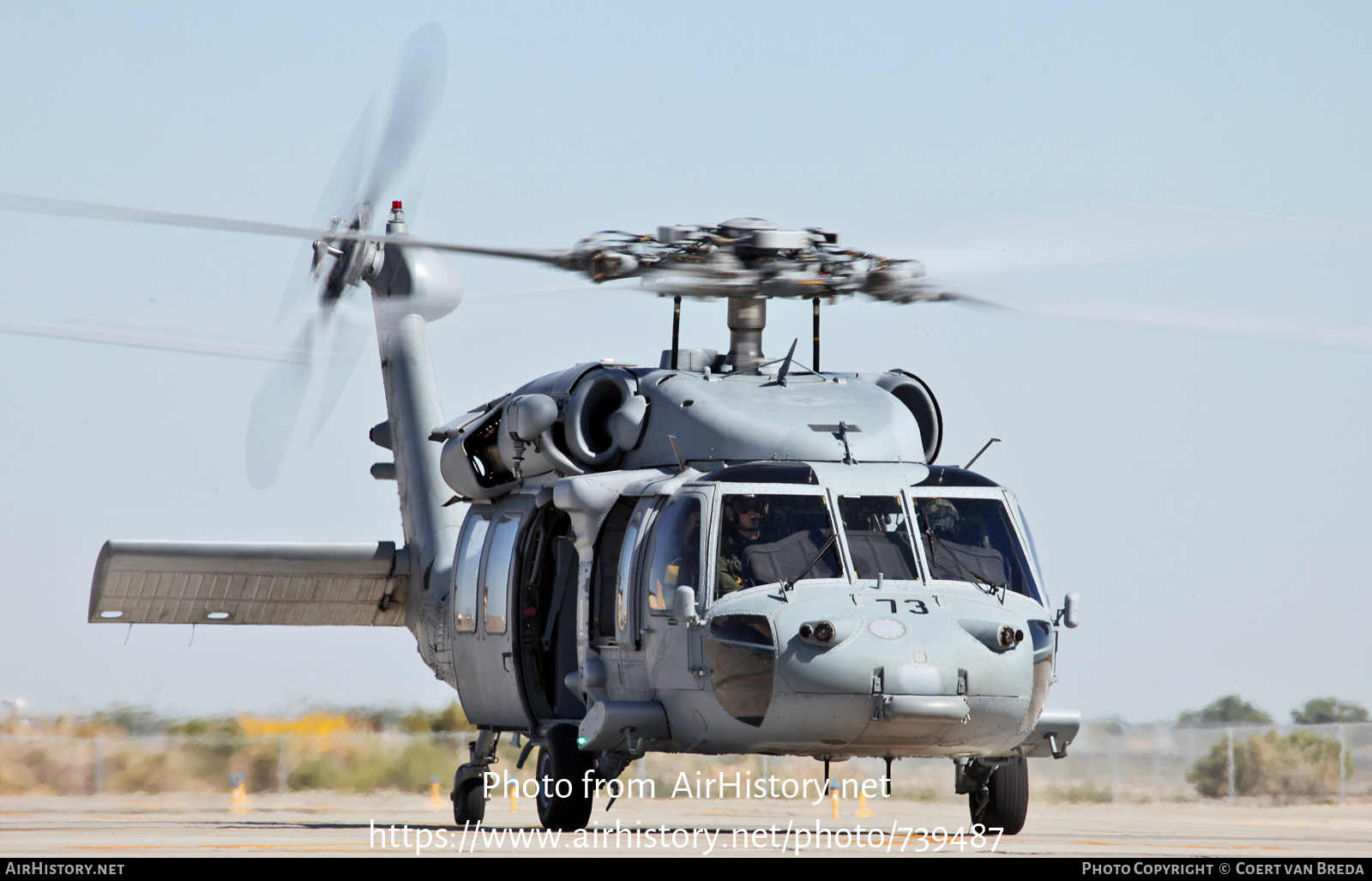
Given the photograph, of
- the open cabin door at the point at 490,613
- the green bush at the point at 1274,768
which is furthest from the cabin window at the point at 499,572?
the green bush at the point at 1274,768

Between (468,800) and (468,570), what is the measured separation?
215 centimetres

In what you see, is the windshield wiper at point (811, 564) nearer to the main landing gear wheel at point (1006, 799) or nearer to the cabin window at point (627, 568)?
the cabin window at point (627, 568)

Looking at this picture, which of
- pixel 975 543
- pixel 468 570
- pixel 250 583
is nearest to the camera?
pixel 975 543

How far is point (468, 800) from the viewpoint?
15.5 meters

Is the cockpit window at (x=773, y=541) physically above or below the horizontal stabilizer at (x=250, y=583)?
above

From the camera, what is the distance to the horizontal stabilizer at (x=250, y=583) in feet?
53.2

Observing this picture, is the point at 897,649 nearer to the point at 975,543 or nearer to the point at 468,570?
the point at 975,543

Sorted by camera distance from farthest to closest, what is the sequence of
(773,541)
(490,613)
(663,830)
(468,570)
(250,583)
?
(250,583), (663,830), (468,570), (490,613), (773,541)

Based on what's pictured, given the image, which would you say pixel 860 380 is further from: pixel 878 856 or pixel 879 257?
pixel 878 856

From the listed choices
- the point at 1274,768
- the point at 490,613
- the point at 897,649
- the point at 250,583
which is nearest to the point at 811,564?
the point at 897,649

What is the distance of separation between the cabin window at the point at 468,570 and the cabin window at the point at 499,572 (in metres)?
0.26

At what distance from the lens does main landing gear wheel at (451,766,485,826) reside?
50.5 feet

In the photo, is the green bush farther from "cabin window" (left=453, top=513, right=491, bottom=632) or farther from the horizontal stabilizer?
"cabin window" (left=453, top=513, right=491, bottom=632)

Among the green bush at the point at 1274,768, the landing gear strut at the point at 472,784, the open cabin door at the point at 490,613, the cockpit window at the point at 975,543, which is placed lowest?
the green bush at the point at 1274,768
